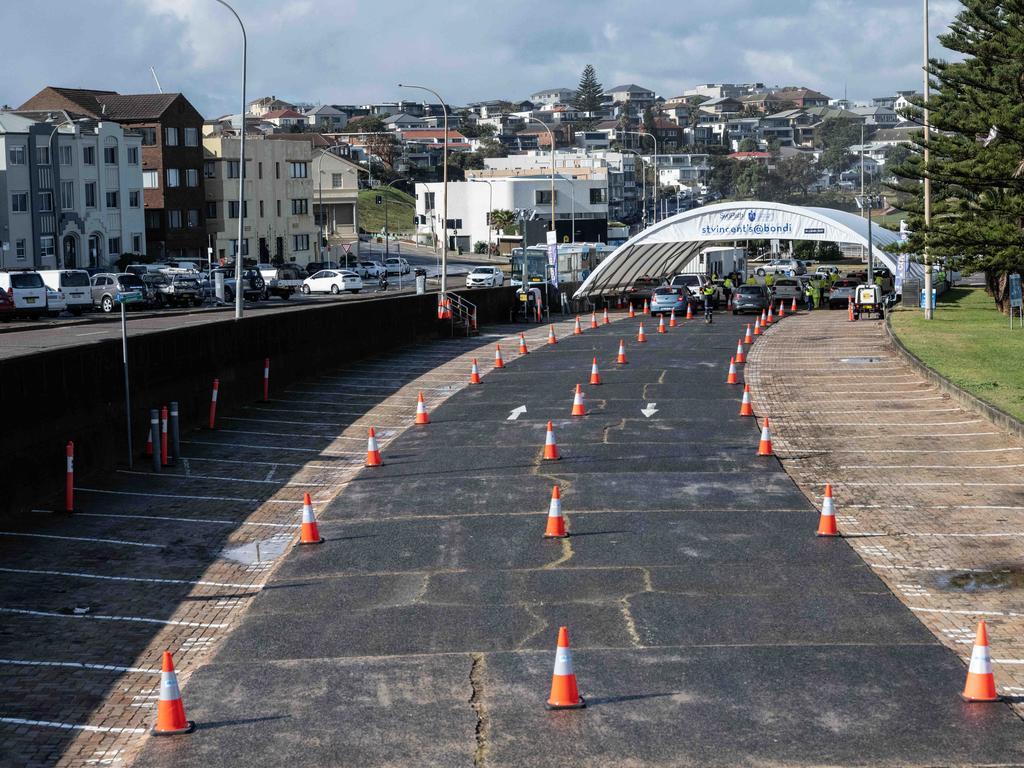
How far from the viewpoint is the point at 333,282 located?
7350 cm

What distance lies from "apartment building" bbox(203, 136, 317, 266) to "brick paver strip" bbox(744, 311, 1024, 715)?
216ft

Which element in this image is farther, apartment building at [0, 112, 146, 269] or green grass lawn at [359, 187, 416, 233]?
green grass lawn at [359, 187, 416, 233]

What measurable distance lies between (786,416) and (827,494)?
Answer: 32.7 feet

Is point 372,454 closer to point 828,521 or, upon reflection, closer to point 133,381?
point 133,381

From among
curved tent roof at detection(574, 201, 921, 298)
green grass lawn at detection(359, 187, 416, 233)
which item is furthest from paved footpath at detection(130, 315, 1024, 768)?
green grass lawn at detection(359, 187, 416, 233)

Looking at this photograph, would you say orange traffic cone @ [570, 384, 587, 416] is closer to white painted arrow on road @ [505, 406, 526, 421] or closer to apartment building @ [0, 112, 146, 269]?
white painted arrow on road @ [505, 406, 526, 421]

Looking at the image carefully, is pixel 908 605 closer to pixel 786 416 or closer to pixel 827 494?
pixel 827 494

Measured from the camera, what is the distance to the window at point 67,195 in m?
75.6

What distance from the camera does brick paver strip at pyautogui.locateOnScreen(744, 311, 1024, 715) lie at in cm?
1370

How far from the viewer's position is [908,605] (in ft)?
44.9

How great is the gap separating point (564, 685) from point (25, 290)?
142 ft


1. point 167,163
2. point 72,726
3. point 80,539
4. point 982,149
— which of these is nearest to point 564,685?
point 72,726

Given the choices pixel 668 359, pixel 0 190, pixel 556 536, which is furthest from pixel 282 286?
pixel 556 536

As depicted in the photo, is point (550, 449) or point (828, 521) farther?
point (550, 449)
